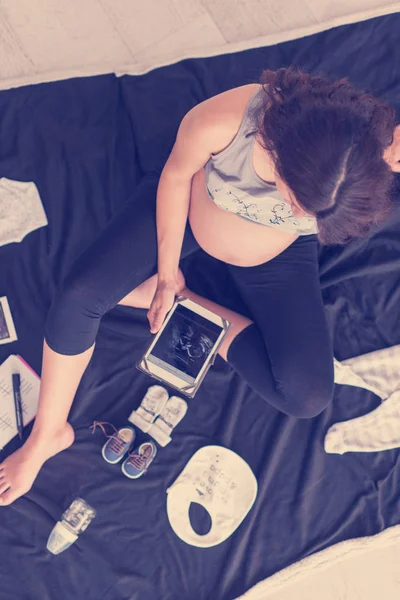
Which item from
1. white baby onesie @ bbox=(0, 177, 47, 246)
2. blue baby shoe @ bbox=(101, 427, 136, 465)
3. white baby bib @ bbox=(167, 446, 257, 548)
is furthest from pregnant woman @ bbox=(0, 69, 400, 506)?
white baby onesie @ bbox=(0, 177, 47, 246)

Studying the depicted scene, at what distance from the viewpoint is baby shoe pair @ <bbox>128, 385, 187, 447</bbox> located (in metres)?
1.57

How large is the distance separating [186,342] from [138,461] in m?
0.40

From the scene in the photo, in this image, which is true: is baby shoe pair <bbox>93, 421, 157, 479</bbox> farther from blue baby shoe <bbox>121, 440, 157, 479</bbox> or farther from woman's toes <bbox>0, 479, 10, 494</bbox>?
woman's toes <bbox>0, 479, 10, 494</bbox>

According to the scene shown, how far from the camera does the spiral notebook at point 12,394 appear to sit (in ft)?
5.07

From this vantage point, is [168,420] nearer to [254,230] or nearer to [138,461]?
[138,461]

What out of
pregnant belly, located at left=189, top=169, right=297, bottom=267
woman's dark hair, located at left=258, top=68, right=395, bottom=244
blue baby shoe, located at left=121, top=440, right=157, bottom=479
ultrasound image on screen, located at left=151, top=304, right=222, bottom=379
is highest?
woman's dark hair, located at left=258, top=68, right=395, bottom=244

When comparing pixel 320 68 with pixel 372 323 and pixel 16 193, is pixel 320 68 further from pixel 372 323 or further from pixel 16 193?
pixel 16 193

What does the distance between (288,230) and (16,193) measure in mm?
910

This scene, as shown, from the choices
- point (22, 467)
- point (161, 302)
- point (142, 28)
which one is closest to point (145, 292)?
point (161, 302)

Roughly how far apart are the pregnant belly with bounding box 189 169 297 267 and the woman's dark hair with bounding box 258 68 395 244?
0.31 m

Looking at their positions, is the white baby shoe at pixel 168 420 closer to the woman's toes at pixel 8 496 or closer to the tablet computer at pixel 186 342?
the tablet computer at pixel 186 342

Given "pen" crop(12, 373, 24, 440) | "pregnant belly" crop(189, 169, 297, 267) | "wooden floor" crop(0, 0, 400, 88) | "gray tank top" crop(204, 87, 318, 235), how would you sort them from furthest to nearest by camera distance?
1. "wooden floor" crop(0, 0, 400, 88)
2. "pen" crop(12, 373, 24, 440)
3. "pregnant belly" crop(189, 169, 297, 267)
4. "gray tank top" crop(204, 87, 318, 235)

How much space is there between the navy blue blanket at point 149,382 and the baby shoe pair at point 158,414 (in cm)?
3

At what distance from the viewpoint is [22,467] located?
1468 millimetres
